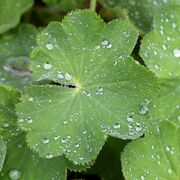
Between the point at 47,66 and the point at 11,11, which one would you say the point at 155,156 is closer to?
the point at 47,66

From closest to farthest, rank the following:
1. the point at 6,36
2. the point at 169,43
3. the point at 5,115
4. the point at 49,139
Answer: the point at 49,139 < the point at 5,115 < the point at 169,43 < the point at 6,36

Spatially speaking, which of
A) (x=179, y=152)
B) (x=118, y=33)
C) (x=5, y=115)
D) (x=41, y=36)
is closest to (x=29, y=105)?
(x=5, y=115)

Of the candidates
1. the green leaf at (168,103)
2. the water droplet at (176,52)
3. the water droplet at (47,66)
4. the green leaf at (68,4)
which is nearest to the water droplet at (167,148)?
the green leaf at (168,103)

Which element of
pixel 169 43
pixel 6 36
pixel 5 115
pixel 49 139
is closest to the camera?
pixel 49 139

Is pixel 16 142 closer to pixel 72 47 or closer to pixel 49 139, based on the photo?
pixel 49 139

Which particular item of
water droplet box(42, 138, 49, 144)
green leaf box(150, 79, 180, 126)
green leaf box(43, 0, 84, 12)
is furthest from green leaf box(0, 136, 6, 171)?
green leaf box(43, 0, 84, 12)

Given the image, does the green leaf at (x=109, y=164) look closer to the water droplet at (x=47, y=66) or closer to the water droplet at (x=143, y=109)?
the water droplet at (x=143, y=109)

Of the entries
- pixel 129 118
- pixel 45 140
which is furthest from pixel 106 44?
pixel 45 140
